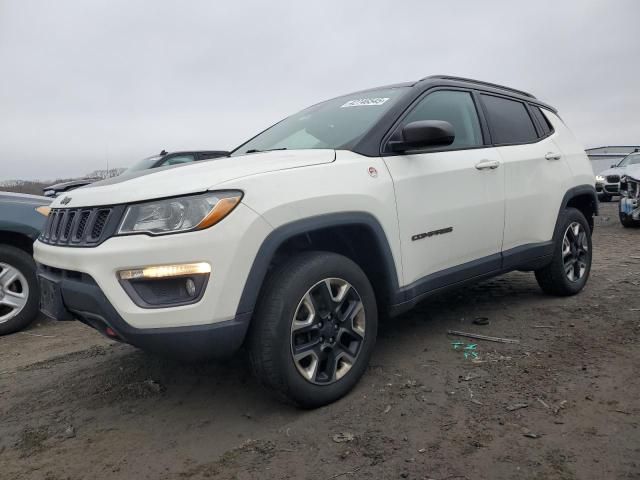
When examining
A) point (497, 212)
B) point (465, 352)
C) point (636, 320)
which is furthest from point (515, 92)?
point (465, 352)

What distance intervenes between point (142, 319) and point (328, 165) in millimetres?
1153

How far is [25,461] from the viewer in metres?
2.24

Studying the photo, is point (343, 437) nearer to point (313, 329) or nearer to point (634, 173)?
point (313, 329)

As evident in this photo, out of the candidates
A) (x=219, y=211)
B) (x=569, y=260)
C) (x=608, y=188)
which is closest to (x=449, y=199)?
(x=219, y=211)

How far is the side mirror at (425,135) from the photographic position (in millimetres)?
2734

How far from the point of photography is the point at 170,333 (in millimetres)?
2119

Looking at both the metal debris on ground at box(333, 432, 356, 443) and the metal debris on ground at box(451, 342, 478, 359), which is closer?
the metal debris on ground at box(333, 432, 356, 443)

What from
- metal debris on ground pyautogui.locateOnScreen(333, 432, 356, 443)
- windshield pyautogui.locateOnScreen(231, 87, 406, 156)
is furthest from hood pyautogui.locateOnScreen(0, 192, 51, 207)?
metal debris on ground pyautogui.locateOnScreen(333, 432, 356, 443)

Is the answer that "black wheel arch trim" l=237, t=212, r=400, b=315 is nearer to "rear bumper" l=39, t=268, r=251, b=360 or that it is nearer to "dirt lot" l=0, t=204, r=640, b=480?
"rear bumper" l=39, t=268, r=251, b=360

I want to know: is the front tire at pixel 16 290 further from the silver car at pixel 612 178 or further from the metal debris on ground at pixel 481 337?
the silver car at pixel 612 178

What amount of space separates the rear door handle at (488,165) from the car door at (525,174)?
5.2 inches

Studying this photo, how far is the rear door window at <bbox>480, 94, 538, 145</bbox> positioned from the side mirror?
3.39ft

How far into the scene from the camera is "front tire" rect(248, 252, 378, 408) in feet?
7.50

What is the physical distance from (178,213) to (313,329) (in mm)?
841
